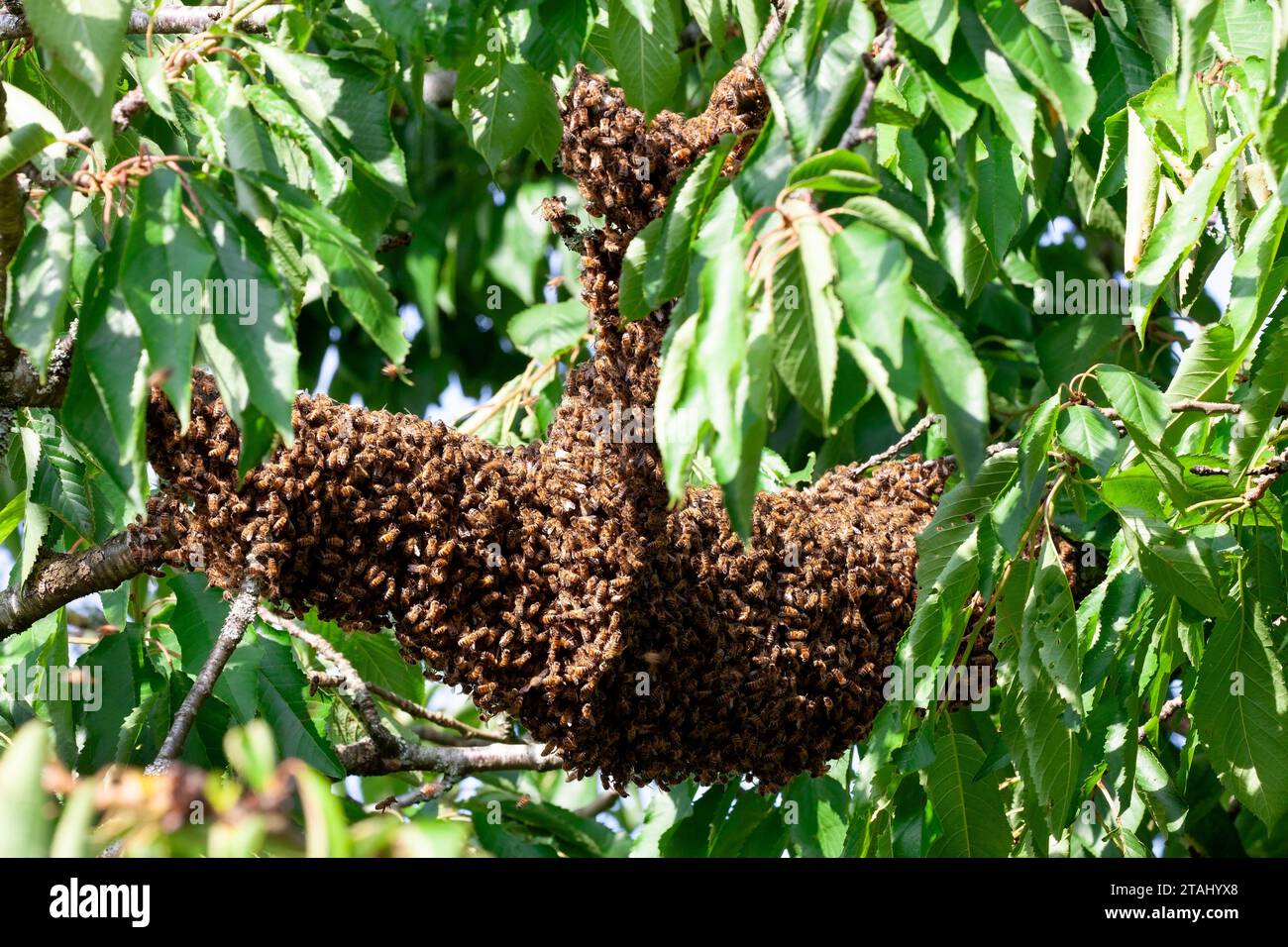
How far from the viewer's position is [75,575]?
8.46 feet

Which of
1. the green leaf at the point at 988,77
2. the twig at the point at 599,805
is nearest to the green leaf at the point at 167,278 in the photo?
the green leaf at the point at 988,77

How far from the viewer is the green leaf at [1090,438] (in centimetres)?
219

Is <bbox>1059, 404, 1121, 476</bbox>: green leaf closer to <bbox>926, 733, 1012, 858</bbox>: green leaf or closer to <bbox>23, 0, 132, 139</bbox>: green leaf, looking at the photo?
<bbox>926, 733, 1012, 858</bbox>: green leaf

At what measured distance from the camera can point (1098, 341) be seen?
3.70m

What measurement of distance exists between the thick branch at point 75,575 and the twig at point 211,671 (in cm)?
19

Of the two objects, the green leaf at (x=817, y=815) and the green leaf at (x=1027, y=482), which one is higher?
the green leaf at (x=1027, y=482)

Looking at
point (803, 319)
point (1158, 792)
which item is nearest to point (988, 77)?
point (803, 319)

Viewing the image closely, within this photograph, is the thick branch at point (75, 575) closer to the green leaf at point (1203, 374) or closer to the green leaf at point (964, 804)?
Answer: the green leaf at point (964, 804)

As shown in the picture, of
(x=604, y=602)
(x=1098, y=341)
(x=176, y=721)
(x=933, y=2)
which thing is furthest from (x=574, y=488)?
(x=1098, y=341)

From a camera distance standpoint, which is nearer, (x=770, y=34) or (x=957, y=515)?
(x=770, y=34)

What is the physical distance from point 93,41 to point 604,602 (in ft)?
3.69

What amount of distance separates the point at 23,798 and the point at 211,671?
4.80 feet

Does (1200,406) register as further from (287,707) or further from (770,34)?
(287,707)
